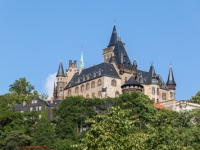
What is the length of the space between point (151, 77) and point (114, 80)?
9.09 meters

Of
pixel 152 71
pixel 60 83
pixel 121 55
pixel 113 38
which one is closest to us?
pixel 121 55

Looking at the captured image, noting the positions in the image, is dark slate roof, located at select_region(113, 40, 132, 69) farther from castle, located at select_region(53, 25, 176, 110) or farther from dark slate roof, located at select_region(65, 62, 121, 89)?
dark slate roof, located at select_region(65, 62, 121, 89)

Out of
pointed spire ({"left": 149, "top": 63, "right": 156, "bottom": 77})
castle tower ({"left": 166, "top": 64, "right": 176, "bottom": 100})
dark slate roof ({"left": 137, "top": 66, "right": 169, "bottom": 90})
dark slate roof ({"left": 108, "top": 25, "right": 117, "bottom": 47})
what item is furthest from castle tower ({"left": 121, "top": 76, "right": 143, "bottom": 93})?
dark slate roof ({"left": 108, "top": 25, "right": 117, "bottom": 47})

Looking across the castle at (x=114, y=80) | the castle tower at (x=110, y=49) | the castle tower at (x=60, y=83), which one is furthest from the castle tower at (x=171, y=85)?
the castle tower at (x=60, y=83)

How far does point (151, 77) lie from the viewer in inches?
4604

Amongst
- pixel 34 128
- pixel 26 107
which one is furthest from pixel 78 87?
pixel 34 128

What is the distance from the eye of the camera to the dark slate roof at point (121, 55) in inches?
4562

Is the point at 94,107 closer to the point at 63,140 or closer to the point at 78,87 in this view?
the point at 63,140

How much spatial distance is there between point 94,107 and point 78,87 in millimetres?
22089

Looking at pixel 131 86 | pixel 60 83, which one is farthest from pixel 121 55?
pixel 60 83

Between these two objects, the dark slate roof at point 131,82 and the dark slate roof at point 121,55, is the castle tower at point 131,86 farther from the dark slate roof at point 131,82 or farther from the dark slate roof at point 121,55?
the dark slate roof at point 121,55

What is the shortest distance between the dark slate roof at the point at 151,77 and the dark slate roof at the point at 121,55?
375cm

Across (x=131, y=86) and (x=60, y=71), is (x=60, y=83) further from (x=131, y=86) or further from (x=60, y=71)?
(x=131, y=86)

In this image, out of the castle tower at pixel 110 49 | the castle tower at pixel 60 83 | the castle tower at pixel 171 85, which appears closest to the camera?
the castle tower at pixel 171 85
